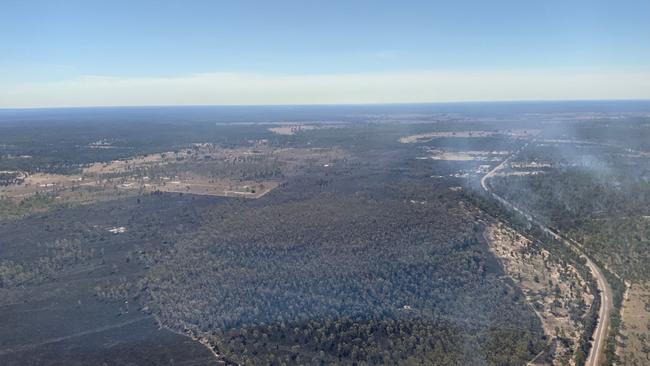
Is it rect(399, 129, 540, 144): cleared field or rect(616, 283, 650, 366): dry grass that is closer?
rect(616, 283, 650, 366): dry grass

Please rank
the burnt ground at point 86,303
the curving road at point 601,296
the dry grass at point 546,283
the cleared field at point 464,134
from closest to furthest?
the curving road at point 601,296, the burnt ground at point 86,303, the dry grass at point 546,283, the cleared field at point 464,134

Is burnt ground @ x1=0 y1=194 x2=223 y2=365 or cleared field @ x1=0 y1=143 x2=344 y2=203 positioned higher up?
cleared field @ x1=0 y1=143 x2=344 y2=203

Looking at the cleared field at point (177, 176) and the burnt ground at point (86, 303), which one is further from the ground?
the cleared field at point (177, 176)

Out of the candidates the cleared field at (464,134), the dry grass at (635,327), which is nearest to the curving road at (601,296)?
the dry grass at (635,327)

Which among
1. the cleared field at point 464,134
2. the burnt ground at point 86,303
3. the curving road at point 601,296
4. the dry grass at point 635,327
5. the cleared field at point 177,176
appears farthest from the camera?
the cleared field at point 464,134

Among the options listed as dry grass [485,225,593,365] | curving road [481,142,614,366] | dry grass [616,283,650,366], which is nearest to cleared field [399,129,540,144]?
curving road [481,142,614,366]

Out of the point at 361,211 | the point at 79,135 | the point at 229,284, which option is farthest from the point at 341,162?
the point at 79,135

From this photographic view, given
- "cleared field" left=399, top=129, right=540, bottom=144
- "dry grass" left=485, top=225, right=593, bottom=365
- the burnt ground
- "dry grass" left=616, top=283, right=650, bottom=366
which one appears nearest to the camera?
"dry grass" left=616, top=283, right=650, bottom=366

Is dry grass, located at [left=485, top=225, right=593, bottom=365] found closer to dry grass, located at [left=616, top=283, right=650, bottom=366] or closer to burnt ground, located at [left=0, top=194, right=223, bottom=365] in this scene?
dry grass, located at [left=616, top=283, right=650, bottom=366]

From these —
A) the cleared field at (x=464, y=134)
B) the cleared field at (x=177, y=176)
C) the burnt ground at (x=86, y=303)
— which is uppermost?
the cleared field at (x=464, y=134)

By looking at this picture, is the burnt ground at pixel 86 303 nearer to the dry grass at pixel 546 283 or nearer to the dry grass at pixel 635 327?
the dry grass at pixel 546 283

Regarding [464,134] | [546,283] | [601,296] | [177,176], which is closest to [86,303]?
[546,283]

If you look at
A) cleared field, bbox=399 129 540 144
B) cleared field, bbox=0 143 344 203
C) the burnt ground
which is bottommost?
the burnt ground
